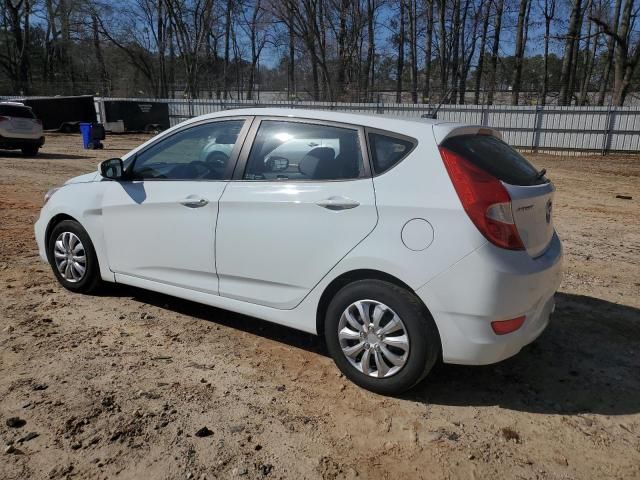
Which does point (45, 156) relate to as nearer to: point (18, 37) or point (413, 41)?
point (413, 41)

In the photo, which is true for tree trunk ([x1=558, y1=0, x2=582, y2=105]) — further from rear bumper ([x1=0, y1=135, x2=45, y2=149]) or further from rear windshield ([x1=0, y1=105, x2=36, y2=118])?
rear windshield ([x1=0, y1=105, x2=36, y2=118])

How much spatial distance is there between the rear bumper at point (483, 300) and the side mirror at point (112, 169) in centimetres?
268

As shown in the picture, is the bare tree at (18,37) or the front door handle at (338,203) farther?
the bare tree at (18,37)

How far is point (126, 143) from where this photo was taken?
23219mm

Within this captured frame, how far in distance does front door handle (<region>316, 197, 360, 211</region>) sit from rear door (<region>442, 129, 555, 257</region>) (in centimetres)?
62

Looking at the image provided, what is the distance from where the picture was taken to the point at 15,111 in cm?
1570

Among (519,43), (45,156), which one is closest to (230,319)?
(45,156)

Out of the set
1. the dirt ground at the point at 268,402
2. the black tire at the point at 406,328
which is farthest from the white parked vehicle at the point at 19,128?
the black tire at the point at 406,328

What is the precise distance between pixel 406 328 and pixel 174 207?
1.95 metres

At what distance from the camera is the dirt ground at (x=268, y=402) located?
259cm

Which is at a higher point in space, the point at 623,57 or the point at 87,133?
the point at 623,57

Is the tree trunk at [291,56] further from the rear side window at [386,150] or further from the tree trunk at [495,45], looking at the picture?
the rear side window at [386,150]

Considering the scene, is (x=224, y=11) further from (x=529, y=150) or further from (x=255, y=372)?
(x=255, y=372)

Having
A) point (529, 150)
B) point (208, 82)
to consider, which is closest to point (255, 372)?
point (529, 150)
